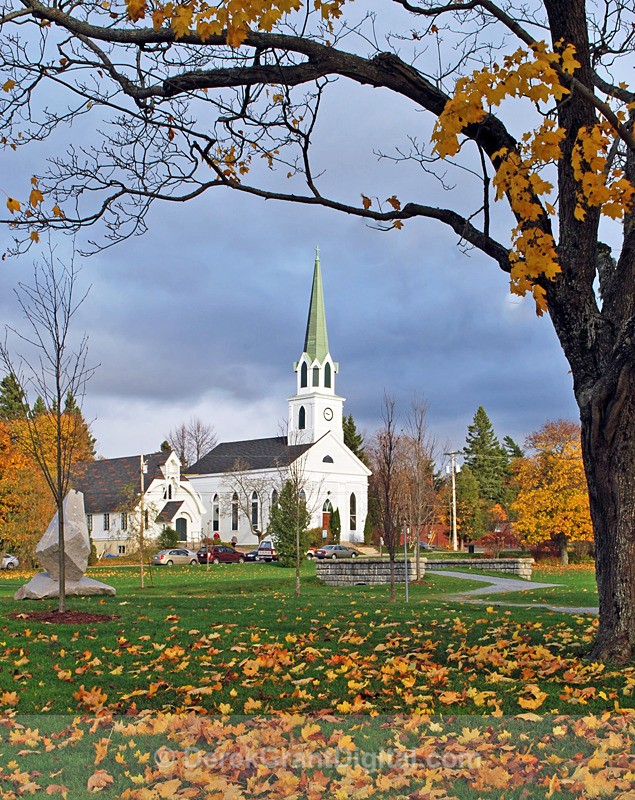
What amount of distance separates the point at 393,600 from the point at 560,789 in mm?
13224

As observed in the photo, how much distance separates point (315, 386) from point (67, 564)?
195 ft

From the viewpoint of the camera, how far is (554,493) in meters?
40.5

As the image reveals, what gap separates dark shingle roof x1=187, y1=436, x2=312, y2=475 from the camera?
7175 cm

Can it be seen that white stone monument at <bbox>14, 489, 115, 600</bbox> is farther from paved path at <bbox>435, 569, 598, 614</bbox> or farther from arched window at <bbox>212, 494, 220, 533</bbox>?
arched window at <bbox>212, 494, 220, 533</bbox>

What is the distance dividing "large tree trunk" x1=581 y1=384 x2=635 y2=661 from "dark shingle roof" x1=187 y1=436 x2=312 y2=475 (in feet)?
199

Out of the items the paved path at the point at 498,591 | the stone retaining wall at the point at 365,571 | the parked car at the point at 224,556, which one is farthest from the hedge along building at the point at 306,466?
the paved path at the point at 498,591

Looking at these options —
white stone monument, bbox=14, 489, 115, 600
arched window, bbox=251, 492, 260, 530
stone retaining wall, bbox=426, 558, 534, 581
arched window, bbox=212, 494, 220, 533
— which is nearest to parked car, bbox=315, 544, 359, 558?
stone retaining wall, bbox=426, 558, 534, 581

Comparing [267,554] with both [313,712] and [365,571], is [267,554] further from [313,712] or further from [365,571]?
[313,712]

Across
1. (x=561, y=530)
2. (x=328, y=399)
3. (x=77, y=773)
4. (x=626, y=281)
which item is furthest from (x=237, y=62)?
(x=328, y=399)

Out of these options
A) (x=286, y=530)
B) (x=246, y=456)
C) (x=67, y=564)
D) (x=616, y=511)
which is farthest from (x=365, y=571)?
(x=246, y=456)

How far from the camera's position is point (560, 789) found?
4527mm

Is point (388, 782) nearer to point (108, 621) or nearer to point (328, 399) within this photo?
point (108, 621)

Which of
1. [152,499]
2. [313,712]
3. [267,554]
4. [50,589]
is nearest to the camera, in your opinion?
[313,712]

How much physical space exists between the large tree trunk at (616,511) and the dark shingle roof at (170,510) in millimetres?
55213
